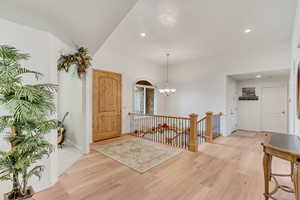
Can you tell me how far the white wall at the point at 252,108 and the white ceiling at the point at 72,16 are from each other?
6199 mm

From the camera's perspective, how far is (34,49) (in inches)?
76.9

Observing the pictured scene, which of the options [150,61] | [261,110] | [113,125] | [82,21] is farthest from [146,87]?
[261,110]

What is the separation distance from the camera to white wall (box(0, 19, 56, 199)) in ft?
5.75

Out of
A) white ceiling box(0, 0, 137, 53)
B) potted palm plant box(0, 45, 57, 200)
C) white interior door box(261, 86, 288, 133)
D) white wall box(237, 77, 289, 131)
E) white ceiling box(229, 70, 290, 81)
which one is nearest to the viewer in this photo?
potted palm plant box(0, 45, 57, 200)

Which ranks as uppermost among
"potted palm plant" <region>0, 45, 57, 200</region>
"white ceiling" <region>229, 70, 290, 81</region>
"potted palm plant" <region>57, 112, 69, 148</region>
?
"white ceiling" <region>229, 70, 290, 81</region>

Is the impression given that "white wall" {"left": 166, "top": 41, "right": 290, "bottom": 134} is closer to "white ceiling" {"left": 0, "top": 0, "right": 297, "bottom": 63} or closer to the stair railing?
"white ceiling" {"left": 0, "top": 0, "right": 297, "bottom": 63}

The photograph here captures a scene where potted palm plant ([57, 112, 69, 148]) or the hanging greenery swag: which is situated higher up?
the hanging greenery swag

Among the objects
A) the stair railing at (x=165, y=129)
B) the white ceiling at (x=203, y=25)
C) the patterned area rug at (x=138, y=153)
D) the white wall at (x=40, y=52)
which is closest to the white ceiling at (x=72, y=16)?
the white wall at (x=40, y=52)

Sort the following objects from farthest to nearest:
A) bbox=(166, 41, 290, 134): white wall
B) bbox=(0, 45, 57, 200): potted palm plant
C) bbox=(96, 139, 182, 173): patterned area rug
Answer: bbox=(166, 41, 290, 134): white wall, bbox=(96, 139, 182, 173): patterned area rug, bbox=(0, 45, 57, 200): potted palm plant

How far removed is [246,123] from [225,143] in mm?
2758

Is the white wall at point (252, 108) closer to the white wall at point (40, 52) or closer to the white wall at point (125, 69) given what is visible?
the white wall at point (125, 69)

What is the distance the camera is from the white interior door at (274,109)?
212 inches

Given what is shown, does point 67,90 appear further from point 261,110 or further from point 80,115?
point 261,110

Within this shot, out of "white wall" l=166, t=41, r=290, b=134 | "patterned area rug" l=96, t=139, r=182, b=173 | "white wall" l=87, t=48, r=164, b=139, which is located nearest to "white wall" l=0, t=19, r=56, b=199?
"patterned area rug" l=96, t=139, r=182, b=173
